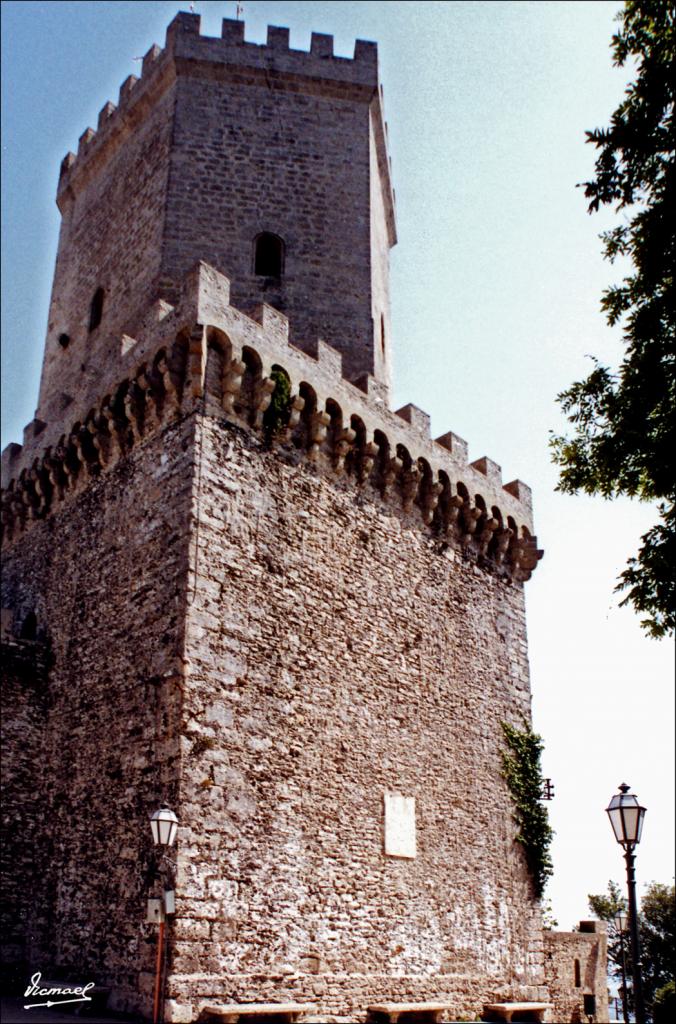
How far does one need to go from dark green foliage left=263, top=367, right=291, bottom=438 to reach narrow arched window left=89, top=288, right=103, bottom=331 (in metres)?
5.42

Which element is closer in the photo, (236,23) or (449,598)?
(449,598)

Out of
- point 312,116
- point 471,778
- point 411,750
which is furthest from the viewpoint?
point 312,116

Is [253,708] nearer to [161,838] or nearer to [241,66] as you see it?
[161,838]

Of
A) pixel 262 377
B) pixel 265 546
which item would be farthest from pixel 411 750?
pixel 262 377

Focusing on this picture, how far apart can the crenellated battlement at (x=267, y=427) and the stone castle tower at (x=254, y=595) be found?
51mm

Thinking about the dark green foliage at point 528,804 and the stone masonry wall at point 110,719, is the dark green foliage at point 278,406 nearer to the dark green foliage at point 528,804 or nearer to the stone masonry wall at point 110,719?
the stone masonry wall at point 110,719

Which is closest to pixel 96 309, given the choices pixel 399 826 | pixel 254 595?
pixel 254 595

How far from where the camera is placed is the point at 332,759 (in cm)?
1275

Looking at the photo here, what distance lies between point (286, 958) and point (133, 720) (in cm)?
341

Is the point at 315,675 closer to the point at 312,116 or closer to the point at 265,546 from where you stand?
the point at 265,546

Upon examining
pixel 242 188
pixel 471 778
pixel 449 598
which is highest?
pixel 242 188

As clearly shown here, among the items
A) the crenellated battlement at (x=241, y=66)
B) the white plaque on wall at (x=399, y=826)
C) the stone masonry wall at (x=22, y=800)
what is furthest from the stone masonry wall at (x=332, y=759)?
the crenellated battlement at (x=241, y=66)

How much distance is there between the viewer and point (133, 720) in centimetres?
1175

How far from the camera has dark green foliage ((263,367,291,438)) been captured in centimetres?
1344
